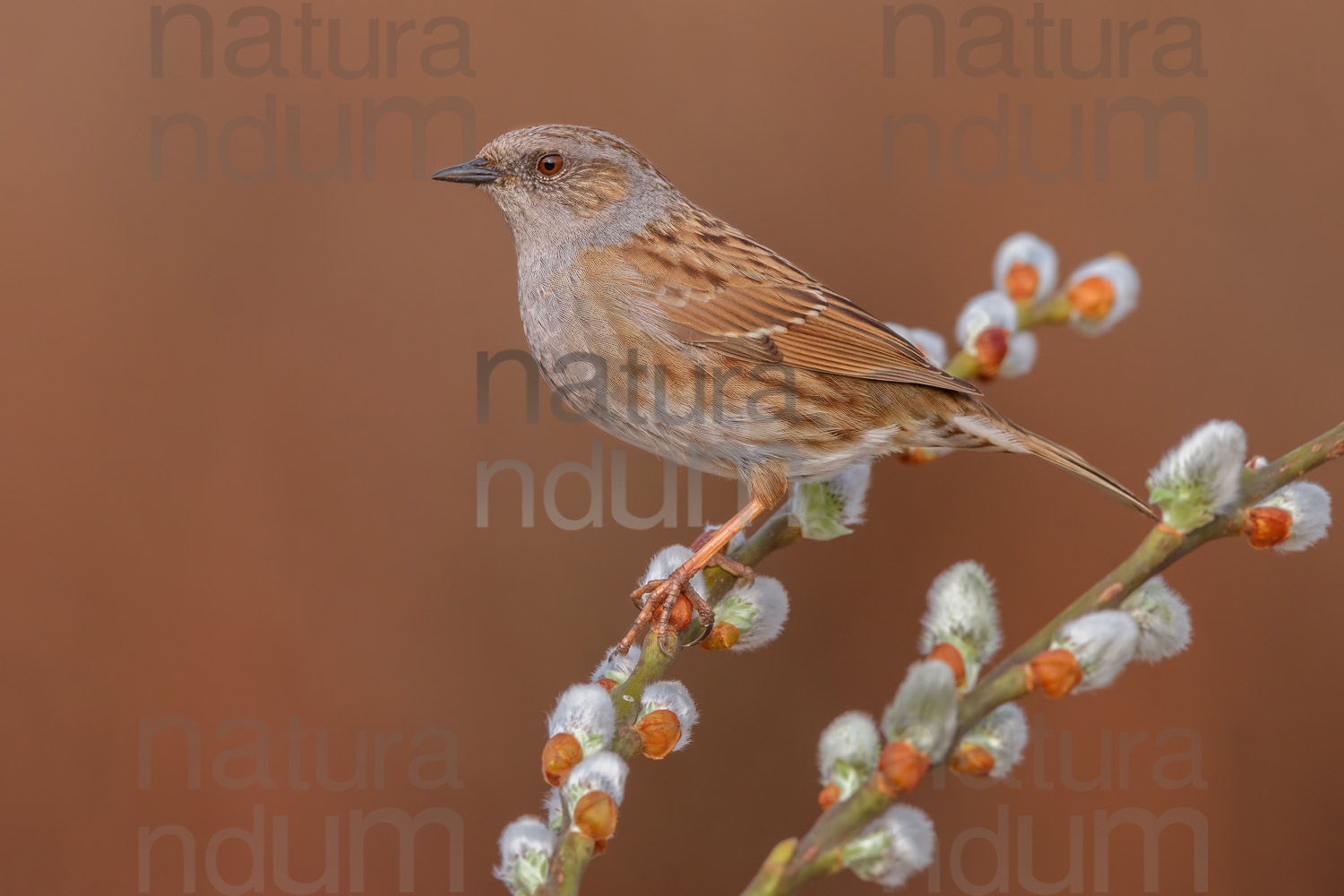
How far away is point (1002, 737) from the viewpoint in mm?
1156

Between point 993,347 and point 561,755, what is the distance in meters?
1.28

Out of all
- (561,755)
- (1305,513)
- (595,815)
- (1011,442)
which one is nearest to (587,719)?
(561,755)

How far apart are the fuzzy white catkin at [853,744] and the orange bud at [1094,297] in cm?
125

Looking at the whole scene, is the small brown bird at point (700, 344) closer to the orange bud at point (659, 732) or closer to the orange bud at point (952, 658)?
the orange bud at point (659, 732)

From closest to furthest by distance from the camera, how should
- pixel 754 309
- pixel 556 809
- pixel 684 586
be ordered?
pixel 556 809 → pixel 684 586 → pixel 754 309

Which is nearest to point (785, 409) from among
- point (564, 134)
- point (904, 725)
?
point (564, 134)

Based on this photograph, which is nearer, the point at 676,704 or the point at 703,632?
the point at 676,704

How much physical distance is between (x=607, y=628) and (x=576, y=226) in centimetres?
133

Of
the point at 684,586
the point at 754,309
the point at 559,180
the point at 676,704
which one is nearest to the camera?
the point at 676,704

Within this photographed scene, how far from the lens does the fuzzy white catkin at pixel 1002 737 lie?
1.14m

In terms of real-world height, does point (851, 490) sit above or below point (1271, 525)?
below

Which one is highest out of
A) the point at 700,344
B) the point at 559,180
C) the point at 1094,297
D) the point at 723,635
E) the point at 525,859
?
the point at 559,180

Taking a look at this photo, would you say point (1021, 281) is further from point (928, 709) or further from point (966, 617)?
point (928, 709)

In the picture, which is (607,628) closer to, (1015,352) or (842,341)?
(842,341)
